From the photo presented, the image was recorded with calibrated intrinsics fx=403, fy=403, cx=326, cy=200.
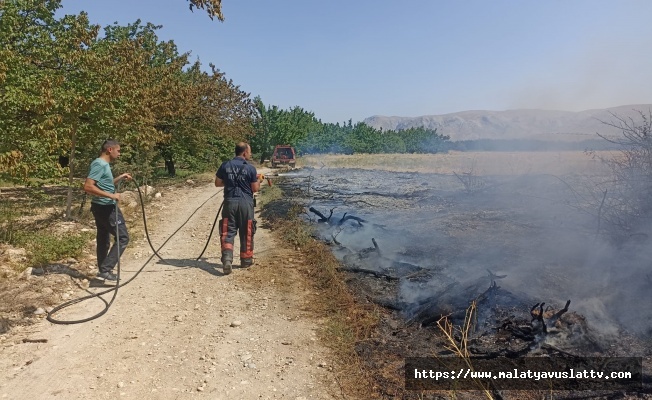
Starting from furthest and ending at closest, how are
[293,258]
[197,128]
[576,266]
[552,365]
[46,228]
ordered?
[197,128] < [46,228] < [293,258] < [576,266] < [552,365]

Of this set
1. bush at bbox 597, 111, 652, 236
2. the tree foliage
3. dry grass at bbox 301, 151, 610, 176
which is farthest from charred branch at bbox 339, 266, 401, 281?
dry grass at bbox 301, 151, 610, 176

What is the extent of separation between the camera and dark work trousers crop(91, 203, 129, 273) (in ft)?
18.9

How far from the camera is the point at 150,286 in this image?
5.83 meters

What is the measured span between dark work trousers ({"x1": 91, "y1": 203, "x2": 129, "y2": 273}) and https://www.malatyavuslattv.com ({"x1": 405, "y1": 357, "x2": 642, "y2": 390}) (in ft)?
14.4

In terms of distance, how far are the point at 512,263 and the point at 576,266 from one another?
0.91 metres

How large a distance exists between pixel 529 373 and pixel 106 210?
556 cm

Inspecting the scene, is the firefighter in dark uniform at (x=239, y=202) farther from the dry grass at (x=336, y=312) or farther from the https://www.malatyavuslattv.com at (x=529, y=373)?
the https://www.malatyavuslattv.com at (x=529, y=373)

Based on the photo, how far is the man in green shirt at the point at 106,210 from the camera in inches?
220

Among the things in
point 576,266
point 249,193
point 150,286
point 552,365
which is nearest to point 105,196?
point 150,286

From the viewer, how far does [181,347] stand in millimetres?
4051

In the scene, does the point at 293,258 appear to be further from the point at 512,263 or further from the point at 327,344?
the point at 512,263

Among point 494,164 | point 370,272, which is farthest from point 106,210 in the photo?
point 494,164

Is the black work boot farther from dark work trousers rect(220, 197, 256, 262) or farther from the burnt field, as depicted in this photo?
the burnt field

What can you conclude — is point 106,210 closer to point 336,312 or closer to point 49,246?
point 49,246
